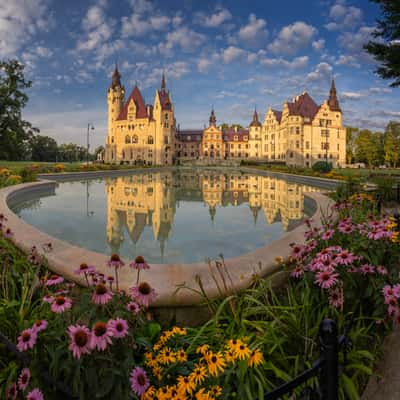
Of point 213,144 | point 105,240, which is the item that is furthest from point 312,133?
point 105,240

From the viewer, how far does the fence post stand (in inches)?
52.3

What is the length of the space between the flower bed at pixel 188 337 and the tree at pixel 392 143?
224 feet

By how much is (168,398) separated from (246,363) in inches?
20.6

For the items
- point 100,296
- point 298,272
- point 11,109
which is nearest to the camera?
point 100,296

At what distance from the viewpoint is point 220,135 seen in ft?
281

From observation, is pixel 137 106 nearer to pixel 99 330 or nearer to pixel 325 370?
pixel 99 330

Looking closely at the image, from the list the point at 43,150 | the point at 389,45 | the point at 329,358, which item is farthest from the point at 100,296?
the point at 43,150

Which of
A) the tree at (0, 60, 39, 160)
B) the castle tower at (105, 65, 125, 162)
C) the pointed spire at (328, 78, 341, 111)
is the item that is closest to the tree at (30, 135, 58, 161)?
the castle tower at (105, 65, 125, 162)

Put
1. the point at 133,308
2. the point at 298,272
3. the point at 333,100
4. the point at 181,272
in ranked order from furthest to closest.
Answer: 1. the point at 333,100
2. the point at 181,272
3. the point at 298,272
4. the point at 133,308

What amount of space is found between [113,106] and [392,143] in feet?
235

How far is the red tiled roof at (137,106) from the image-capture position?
76.8m

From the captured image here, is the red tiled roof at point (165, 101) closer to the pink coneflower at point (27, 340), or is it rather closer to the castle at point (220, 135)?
the castle at point (220, 135)

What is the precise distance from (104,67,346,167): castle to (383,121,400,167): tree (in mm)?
10822

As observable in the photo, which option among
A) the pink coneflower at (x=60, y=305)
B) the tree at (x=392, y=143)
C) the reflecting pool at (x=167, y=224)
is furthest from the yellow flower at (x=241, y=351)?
the tree at (x=392, y=143)
